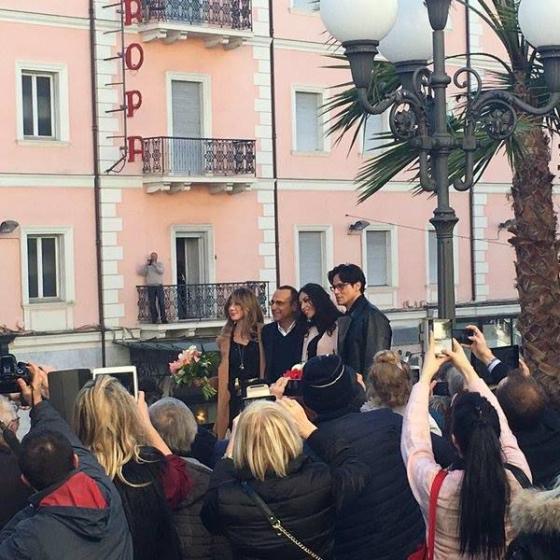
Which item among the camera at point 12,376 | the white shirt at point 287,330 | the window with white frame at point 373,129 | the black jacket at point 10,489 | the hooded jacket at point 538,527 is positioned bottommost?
the black jacket at point 10,489

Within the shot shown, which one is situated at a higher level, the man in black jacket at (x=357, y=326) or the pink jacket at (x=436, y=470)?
the man in black jacket at (x=357, y=326)

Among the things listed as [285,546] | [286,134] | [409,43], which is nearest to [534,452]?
[285,546]

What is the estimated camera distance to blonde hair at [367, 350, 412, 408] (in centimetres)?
675

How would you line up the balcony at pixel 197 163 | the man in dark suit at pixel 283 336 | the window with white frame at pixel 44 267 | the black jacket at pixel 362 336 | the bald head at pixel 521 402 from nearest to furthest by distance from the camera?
the bald head at pixel 521 402, the black jacket at pixel 362 336, the man in dark suit at pixel 283 336, the window with white frame at pixel 44 267, the balcony at pixel 197 163

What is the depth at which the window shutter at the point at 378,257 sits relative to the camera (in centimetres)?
3281

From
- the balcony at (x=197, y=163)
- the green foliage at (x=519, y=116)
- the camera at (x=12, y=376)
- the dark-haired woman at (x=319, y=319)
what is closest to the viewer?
the camera at (x=12, y=376)

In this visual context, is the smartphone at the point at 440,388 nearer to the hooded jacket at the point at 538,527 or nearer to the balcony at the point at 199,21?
the hooded jacket at the point at 538,527

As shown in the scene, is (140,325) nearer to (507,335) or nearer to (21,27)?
(21,27)

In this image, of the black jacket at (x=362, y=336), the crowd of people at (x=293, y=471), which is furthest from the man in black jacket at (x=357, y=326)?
the crowd of people at (x=293, y=471)

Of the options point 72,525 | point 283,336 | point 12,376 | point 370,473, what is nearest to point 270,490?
point 370,473

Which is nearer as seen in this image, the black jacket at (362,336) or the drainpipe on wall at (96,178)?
the black jacket at (362,336)

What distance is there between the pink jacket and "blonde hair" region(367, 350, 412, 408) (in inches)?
26.4

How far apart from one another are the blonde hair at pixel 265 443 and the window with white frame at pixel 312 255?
84.8 feet

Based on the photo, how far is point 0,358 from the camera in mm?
7035
